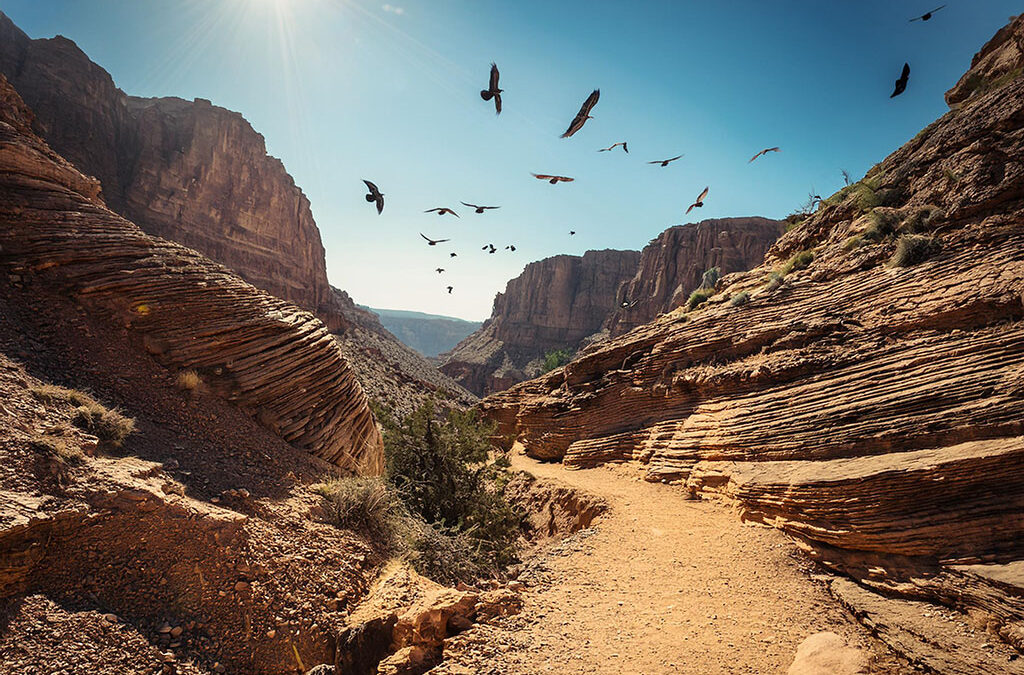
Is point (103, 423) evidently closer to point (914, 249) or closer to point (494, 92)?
point (494, 92)

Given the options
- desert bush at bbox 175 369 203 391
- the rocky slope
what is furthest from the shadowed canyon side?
the rocky slope

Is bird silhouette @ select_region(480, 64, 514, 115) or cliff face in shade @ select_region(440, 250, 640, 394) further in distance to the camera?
cliff face in shade @ select_region(440, 250, 640, 394)

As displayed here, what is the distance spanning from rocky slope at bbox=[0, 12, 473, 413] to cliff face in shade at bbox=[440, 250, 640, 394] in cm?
3320

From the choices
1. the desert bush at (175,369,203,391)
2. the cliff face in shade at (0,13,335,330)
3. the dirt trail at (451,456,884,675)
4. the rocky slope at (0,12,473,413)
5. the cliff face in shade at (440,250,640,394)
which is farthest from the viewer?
the cliff face in shade at (440,250,640,394)

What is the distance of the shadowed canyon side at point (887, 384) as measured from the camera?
5684 mm

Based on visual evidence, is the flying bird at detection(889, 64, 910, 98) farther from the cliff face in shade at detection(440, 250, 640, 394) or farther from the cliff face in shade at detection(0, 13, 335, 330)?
the cliff face in shade at detection(440, 250, 640, 394)

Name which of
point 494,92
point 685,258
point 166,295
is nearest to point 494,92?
point 494,92

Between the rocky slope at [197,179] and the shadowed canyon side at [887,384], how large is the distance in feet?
91.8

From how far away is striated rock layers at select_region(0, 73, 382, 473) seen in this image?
5.67m

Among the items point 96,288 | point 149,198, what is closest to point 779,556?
point 96,288

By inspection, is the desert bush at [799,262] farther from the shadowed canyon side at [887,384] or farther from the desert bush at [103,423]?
the desert bush at [103,423]

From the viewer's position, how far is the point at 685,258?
69.8 metres

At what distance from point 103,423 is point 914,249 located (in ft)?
47.0

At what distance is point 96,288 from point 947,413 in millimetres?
12760
